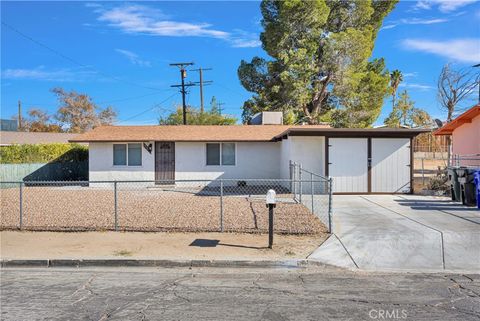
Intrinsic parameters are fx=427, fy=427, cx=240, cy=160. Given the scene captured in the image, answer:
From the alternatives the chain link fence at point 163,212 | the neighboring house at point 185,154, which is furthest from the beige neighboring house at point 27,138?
the chain link fence at point 163,212

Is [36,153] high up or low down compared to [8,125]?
down

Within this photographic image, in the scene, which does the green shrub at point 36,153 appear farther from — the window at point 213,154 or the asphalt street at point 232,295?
the asphalt street at point 232,295

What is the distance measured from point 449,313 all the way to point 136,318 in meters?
3.69

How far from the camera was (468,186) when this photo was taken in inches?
513

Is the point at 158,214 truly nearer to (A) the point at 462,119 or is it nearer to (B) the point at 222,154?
(B) the point at 222,154

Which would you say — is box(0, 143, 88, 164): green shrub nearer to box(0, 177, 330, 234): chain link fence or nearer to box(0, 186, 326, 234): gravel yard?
box(0, 177, 330, 234): chain link fence

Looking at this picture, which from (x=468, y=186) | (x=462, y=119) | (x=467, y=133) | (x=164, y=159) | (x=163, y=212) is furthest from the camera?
(x=164, y=159)

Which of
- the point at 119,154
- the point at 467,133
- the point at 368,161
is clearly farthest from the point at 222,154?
the point at 467,133

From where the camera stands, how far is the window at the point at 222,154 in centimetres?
2188

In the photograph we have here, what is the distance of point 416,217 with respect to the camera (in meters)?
11.0

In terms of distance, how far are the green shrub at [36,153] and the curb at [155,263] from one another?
19653 millimetres

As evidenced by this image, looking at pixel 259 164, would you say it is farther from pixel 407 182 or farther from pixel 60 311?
pixel 60 311

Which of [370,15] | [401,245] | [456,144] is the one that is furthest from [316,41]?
[401,245]

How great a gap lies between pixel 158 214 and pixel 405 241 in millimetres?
6701
